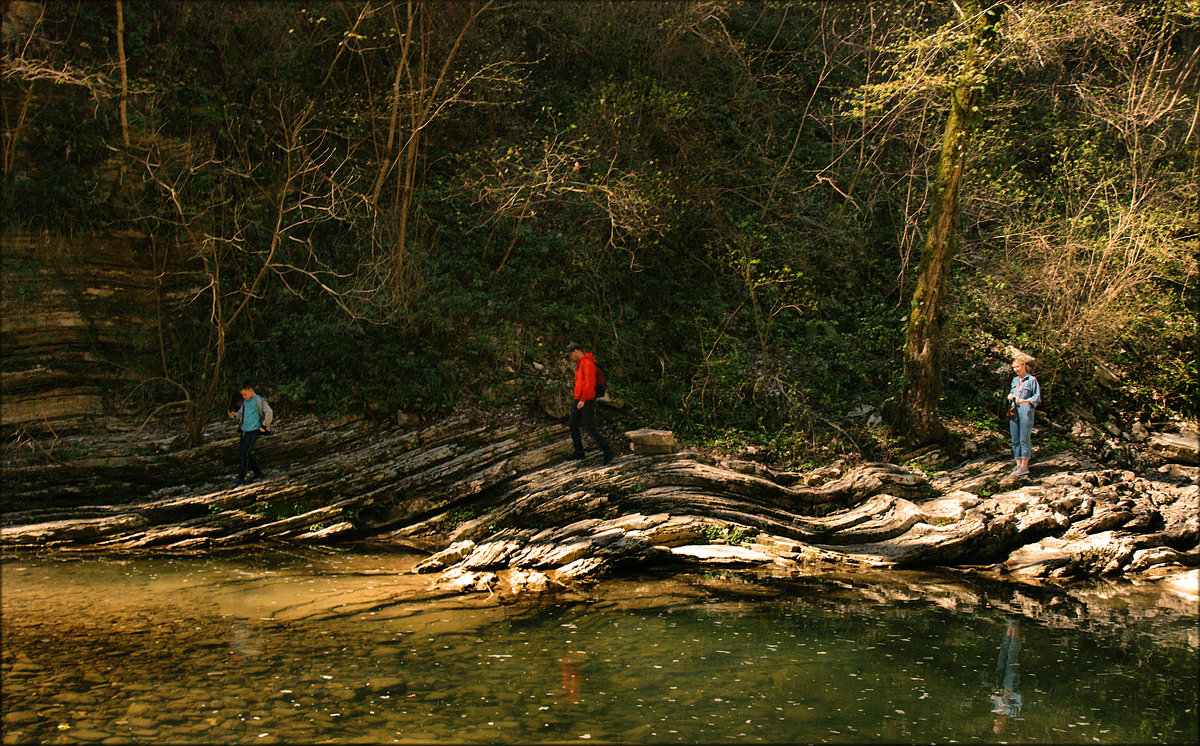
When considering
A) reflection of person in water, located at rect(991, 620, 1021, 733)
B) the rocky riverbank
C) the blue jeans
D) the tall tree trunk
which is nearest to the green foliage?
the rocky riverbank

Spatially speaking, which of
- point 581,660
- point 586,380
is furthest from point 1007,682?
point 586,380

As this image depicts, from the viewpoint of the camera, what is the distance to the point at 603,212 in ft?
52.7

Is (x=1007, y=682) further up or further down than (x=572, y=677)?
further down

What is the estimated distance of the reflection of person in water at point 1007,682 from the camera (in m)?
5.97

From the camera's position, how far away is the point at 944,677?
22.0 ft

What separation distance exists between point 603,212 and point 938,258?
6.65 metres

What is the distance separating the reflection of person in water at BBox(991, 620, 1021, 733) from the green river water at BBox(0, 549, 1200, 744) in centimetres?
2

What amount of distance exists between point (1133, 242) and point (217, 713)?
1594cm

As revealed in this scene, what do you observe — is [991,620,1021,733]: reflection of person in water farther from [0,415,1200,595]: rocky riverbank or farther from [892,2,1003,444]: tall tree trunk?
[892,2,1003,444]: tall tree trunk

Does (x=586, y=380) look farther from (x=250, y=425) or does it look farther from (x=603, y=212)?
(x=603, y=212)

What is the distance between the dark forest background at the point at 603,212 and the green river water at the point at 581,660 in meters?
4.47

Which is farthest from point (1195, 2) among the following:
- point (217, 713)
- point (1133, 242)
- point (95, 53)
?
point (95, 53)

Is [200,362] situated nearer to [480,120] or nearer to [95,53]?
[95,53]

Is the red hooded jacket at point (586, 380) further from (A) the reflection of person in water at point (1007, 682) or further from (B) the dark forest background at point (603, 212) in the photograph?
(A) the reflection of person in water at point (1007, 682)
